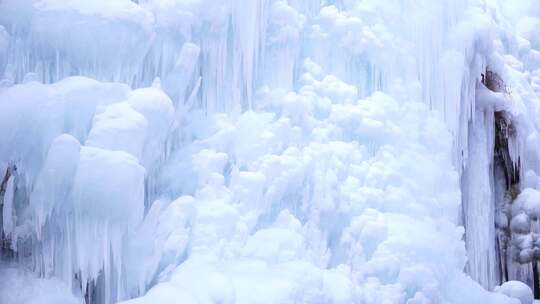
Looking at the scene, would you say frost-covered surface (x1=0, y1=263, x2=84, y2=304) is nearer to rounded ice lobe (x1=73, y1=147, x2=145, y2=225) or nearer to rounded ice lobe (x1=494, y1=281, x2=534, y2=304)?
rounded ice lobe (x1=73, y1=147, x2=145, y2=225)

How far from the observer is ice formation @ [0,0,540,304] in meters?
3.33

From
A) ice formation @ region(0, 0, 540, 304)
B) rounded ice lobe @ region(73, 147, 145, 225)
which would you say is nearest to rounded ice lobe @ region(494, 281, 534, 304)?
ice formation @ region(0, 0, 540, 304)

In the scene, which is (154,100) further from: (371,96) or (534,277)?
(534,277)

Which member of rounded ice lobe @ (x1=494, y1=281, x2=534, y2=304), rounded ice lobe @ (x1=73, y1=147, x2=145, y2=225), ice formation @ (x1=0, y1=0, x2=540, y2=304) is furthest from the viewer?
rounded ice lobe @ (x1=494, y1=281, x2=534, y2=304)

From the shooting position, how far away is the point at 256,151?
4422mm

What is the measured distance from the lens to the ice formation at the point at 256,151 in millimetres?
3326

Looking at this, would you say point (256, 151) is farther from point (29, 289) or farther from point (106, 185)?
point (29, 289)

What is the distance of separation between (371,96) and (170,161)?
7.42 ft

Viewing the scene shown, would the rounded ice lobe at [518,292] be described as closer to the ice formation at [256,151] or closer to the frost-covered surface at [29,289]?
the ice formation at [256,151]

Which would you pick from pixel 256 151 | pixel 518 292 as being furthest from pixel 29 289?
pixel 518 292

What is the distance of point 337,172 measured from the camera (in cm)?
487

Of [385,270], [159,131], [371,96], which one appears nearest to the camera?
[159,131]

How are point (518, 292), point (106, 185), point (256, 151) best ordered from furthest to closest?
point (518, 292)
point (256, 151)
point (106, 185)

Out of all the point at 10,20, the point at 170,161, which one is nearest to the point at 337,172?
the point at 170,161
